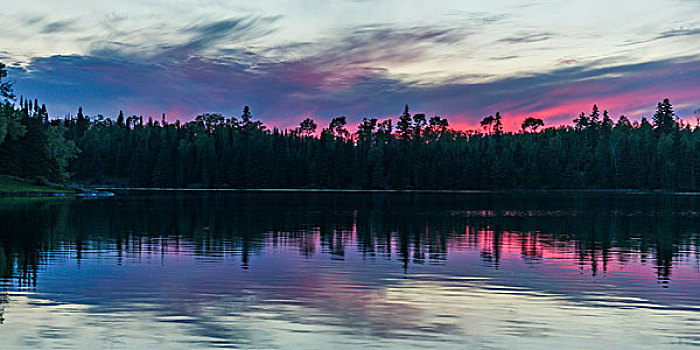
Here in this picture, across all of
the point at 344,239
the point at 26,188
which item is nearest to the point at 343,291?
the point at 344,239

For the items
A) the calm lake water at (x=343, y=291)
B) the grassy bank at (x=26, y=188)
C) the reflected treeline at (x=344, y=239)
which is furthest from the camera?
the grassy bank at (x=26, y=188)

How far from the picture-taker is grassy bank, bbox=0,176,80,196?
113188 millimetres

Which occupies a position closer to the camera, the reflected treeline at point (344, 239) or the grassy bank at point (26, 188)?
the reflected treeline at point (344, 239)

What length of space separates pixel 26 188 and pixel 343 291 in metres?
111

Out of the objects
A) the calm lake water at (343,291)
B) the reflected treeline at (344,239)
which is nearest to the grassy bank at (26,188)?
the reflected treeline at (344,239)

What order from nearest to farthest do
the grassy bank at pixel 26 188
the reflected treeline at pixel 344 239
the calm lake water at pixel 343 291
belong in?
the calm lake water at pixel 343 291 → the reflected treeline at pixel 344 239 → the grassy bank at pixel 26 188

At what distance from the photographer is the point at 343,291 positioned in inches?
915

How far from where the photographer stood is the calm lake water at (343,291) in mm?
16438

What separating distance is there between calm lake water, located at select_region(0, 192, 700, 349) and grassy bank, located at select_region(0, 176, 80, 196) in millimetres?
74767

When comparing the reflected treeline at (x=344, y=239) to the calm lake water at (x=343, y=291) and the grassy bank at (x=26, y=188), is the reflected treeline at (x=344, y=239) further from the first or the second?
the grassy bank at (x=26, y=188)

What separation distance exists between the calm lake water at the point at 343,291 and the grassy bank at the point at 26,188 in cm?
7477

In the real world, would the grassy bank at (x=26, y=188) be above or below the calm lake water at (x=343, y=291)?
above

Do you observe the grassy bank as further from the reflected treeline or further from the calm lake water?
the calm lake water

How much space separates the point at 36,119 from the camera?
133m
